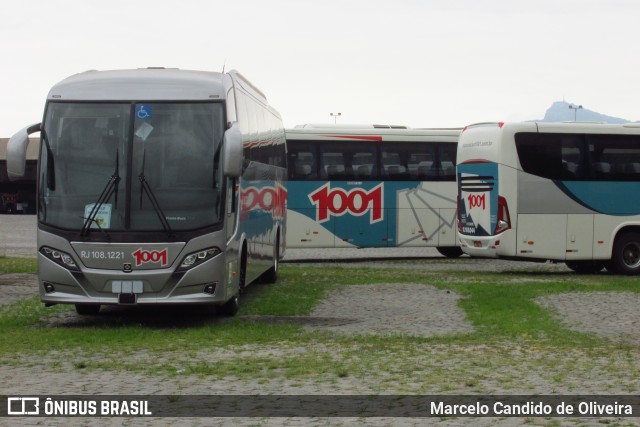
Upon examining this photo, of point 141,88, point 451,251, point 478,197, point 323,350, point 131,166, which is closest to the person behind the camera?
point 323,350

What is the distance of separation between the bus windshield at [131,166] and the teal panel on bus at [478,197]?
1235cm

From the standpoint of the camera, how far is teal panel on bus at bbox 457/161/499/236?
2719cm

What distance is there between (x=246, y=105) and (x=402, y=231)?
15.9 metres

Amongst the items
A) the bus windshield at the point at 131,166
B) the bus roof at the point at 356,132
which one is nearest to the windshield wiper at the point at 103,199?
the bus windshield at the point at 131,166

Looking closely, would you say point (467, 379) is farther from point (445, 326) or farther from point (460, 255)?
point (460, 255)

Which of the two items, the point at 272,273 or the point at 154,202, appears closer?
the point at 154,202

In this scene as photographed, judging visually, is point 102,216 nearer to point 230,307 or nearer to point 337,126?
point 230,307

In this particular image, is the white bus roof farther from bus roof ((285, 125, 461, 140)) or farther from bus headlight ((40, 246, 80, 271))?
bus headlight ((40, 246, 80, 271))

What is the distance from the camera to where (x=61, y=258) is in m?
15.5

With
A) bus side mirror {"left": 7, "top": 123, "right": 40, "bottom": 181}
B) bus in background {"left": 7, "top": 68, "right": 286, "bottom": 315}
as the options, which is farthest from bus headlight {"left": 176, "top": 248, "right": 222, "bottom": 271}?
bus side mirror {"left": 7, "top": 123, "right": 40, "bottom": 181}

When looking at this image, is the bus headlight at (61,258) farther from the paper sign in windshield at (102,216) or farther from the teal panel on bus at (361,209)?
the teal panel on bus at (361,209)

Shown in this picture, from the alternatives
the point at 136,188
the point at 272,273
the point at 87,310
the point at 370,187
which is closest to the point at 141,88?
the point at 136,188

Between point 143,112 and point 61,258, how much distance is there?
6.94 feet

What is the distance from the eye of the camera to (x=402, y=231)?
3362 centimetres
